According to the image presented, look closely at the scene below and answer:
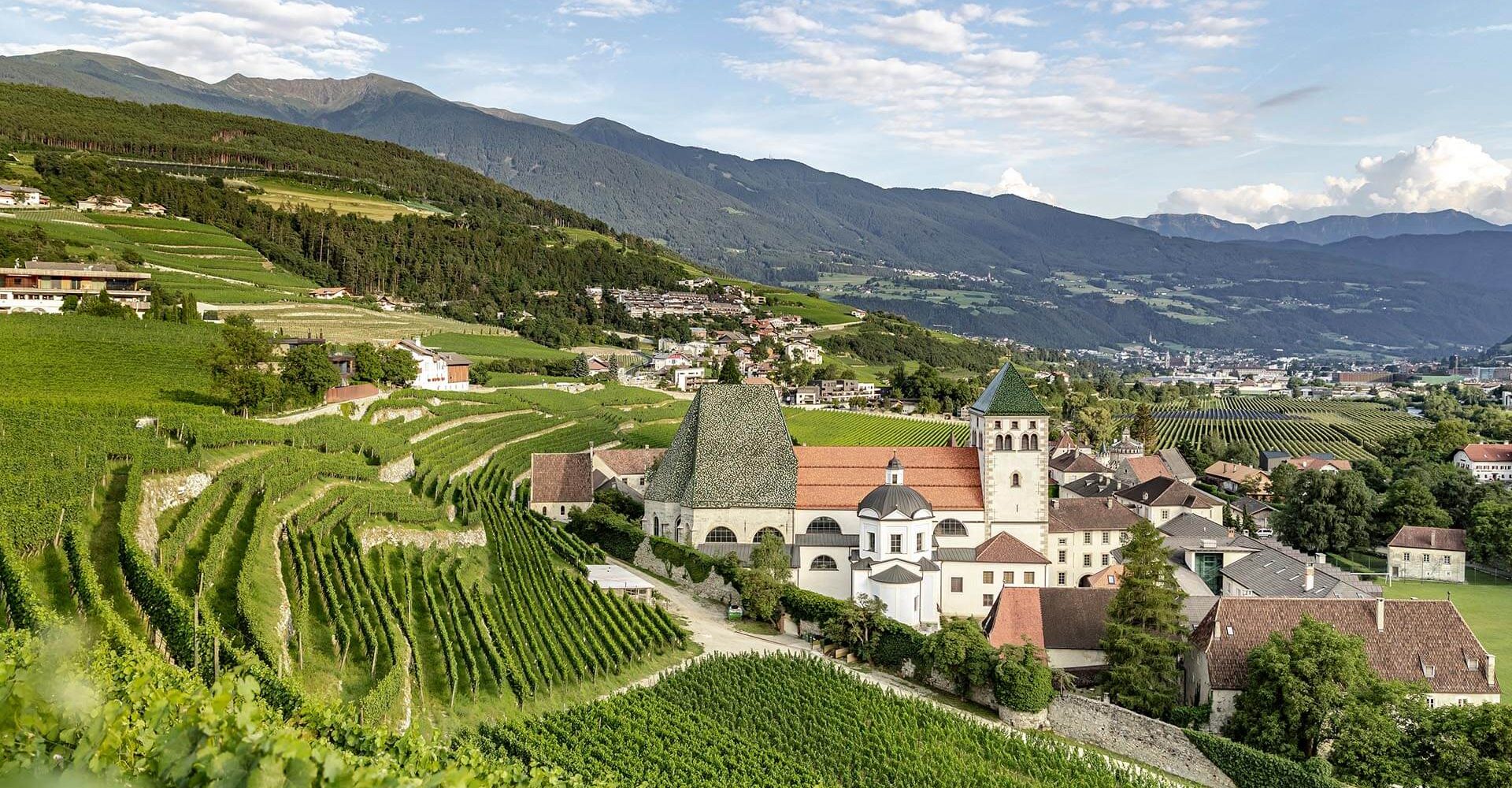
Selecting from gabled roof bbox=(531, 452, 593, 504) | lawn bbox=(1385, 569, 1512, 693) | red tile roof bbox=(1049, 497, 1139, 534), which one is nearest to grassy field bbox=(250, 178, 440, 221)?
gabled roof bbox=(531, 452, 593, 504)

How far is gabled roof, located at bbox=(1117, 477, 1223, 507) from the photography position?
63.4m

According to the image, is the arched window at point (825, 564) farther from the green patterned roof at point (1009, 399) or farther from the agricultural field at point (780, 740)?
the agricultural field at point (780, 740)

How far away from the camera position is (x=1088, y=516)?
165 feet

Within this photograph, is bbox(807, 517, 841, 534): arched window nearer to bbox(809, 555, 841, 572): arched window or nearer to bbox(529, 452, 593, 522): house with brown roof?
bbox(809, 555, 841, 572): arched window

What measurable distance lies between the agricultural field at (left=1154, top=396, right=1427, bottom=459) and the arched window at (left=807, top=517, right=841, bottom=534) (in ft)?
221

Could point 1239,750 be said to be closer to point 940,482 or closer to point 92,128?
point 940,482

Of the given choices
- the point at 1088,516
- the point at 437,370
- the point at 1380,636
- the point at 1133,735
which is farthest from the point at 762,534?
the point at 437,370

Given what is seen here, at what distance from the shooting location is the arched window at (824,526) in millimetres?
47000

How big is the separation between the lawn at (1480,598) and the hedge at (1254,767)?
1954cm

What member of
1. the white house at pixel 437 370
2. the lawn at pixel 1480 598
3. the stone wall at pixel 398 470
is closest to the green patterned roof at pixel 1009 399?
the lawn at pixel 1480 598

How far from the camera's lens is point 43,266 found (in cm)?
6278

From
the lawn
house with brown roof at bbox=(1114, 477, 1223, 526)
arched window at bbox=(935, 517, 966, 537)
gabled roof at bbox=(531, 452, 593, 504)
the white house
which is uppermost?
the white house

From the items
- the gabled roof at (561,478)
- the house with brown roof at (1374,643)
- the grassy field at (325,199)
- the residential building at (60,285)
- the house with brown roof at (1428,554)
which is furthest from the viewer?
the grassy field at (325,199)

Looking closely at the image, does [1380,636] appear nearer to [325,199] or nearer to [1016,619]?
[1016,619]
